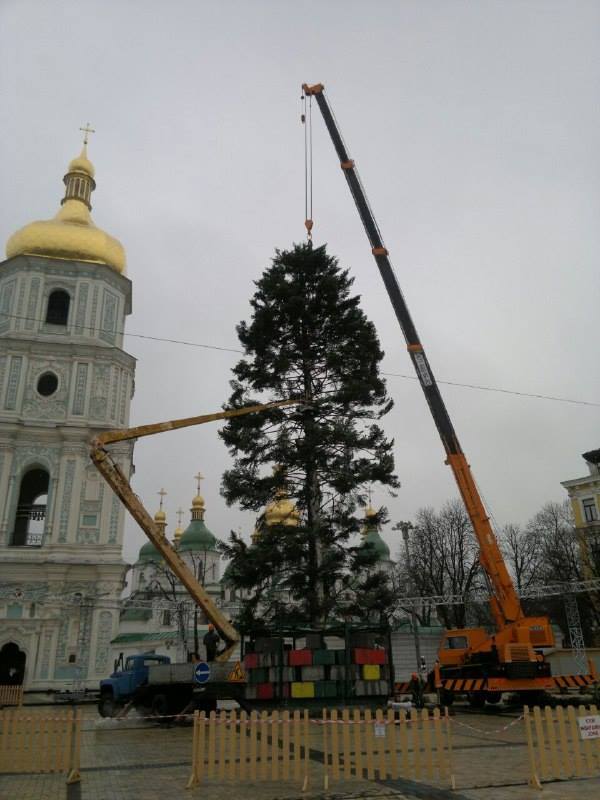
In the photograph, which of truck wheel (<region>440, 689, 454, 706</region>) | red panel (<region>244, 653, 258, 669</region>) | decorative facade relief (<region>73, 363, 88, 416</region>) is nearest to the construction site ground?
red panel (<region>244, 653, 258, 669</region>)

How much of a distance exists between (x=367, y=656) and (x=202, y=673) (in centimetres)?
481

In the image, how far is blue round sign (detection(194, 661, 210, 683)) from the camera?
17812 mm

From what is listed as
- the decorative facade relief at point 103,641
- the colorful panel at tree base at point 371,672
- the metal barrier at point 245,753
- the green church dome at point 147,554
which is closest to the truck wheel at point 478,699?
the colorful panel at tree base at point 371,672

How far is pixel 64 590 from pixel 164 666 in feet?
43.7

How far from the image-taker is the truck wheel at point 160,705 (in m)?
18.3

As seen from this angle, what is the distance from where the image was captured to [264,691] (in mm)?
15773

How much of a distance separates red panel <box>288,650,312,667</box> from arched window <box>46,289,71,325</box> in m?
25.1

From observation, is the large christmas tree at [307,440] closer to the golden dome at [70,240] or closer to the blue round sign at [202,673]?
the blue round sign at [202,673]

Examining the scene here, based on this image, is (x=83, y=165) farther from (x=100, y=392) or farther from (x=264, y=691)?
(x=264, y=691)

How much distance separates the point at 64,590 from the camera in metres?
30.1

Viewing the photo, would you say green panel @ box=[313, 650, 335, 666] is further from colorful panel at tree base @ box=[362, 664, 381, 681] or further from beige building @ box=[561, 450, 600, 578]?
beige building @ box=[561, 450, 600, 578]

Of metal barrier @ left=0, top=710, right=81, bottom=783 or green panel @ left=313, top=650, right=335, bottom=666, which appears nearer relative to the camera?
Result: metal barrier @ left=0, top=710, right=81, bottom=783

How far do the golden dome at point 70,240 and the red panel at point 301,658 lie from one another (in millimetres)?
26751

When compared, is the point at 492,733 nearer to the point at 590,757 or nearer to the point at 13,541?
the point at 590,757
